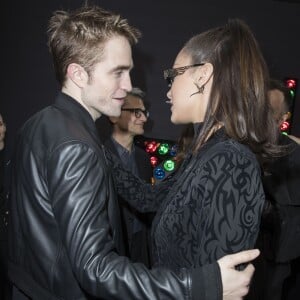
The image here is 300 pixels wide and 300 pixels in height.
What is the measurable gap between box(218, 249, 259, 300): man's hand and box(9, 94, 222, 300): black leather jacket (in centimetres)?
3

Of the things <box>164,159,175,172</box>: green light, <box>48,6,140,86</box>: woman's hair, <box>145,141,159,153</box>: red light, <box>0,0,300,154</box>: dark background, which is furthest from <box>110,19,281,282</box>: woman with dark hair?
<box>0,0,300,154</box>: dark background

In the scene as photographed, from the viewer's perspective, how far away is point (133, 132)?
284 cm

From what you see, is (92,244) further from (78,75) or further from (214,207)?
(78,75)

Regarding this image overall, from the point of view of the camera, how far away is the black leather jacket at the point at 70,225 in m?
0.93

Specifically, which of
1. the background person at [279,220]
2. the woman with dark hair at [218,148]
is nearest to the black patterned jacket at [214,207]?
the woman with dark hair at [218,148]

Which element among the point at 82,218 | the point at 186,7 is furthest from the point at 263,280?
the point at 186,7

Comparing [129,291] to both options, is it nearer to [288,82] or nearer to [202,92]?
[202,92]

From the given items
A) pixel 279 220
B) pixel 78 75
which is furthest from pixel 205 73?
pixel 279 220

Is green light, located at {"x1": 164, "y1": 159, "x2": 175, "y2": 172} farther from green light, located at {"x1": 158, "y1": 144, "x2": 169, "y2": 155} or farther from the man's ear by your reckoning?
the man's ear

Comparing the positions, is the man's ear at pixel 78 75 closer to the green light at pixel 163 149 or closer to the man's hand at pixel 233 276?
the man's hand at pixel 233 276

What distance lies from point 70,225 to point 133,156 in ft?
6.19

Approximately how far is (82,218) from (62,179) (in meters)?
0.12

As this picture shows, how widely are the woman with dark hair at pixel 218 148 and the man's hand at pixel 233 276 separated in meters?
0.05

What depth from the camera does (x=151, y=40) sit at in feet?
10.4
